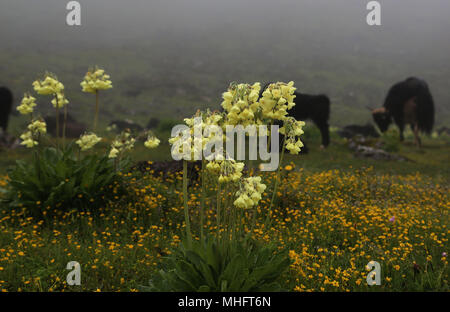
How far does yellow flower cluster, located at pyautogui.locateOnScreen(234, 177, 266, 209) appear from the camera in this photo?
10.1 ft

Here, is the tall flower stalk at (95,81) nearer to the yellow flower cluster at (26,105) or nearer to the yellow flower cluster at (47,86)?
the yellow flower cluster at (47,86)

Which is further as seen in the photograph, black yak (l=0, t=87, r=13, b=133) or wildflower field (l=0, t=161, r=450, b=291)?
black yak (l=0, t=87, r=13, b=133)

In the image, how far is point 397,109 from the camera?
64.0ft

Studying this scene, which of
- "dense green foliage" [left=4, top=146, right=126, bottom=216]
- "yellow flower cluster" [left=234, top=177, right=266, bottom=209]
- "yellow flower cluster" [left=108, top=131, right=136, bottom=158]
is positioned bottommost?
"dense green foliage" [left=4, top=146, right=126, bottom=216]

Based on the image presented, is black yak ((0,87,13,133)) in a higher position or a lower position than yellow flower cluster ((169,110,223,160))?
higher

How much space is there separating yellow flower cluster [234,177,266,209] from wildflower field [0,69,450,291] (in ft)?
0.05

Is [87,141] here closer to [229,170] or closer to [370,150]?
[229,170]

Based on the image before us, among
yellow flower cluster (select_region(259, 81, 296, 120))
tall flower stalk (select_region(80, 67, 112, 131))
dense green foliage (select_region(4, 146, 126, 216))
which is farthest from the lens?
dense green foliage (select_region(4, 146, 126, 216))

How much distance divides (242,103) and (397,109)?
19.3 m

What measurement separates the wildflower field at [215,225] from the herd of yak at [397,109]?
7504mm

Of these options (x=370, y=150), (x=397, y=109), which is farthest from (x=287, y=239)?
(x=397, y=109)

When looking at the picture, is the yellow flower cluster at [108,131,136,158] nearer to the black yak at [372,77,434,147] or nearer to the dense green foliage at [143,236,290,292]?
the dense green foliage at [143,236,290,292]

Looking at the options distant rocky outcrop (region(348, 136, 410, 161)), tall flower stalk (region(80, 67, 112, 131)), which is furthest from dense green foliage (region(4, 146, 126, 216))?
distant rocky outcrop (region(348, 136, 410, 161))
